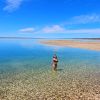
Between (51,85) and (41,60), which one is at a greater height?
(41,60)

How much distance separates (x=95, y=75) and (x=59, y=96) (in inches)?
306

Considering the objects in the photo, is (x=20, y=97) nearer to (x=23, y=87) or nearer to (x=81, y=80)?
(x=23, y=87)

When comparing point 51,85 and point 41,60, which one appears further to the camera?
point 41,60

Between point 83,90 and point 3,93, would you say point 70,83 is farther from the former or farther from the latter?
point 3,93

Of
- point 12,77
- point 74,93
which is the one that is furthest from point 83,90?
point 12,77

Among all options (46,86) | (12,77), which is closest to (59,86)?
(46,86)

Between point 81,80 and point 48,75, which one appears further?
point 48,75

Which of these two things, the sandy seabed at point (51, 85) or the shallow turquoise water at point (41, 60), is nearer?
the sandy seabed at point (51, 85)

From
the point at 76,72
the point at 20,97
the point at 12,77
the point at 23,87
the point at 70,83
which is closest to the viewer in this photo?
the point at 20,97

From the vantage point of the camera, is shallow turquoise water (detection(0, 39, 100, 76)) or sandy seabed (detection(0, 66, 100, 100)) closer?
sandy seabed (detection(0, 66, 100, 100))

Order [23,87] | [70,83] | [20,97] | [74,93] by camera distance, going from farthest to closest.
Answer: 1. [70,83]
2. [23,87]
3. [74,93]
4. [20,97]

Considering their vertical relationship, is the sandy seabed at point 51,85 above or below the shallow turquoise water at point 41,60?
below

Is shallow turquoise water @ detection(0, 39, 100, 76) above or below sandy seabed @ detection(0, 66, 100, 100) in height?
above

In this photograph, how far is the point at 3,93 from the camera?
581 inches
